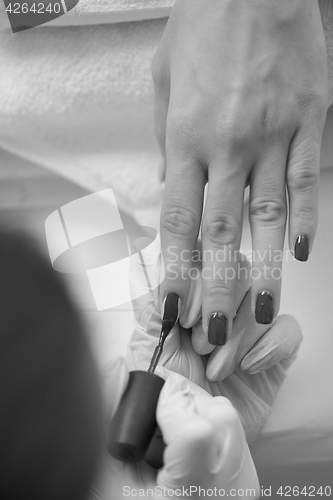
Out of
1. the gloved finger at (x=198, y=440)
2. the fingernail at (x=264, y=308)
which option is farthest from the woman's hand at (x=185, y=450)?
the fingernail at (x=264, y=308)

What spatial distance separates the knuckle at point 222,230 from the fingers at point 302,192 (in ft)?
0.22

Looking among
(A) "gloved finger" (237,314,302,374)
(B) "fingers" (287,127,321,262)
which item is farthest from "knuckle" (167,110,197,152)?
(A) "gloved finger" (237,314,302,374)

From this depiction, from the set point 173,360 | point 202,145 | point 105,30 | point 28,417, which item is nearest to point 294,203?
point 202,145

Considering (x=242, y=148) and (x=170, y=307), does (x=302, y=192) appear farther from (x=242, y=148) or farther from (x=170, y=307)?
(x=170, y=307)

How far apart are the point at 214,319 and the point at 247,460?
15 centimetres

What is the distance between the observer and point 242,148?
0.52 meters

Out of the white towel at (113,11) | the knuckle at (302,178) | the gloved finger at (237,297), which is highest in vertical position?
the white towel at (113,11)

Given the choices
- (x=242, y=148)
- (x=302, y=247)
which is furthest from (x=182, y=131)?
(x=302, y=247)

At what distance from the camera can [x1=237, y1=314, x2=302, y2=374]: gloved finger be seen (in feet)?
1.89

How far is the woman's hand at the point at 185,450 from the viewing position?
404 mm

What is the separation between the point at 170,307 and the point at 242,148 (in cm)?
19

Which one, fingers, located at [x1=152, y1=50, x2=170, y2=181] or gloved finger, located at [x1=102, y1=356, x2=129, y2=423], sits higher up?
fingers, located at [x1=152, y1=50, x2=170, y2=181]

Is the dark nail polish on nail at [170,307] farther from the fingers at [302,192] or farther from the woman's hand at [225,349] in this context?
the fingers at [302,192]

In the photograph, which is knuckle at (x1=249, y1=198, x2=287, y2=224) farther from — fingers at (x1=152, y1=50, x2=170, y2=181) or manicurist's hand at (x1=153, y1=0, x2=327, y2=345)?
fingers at (x1=152, y1=50, x2=170, y2=181)
